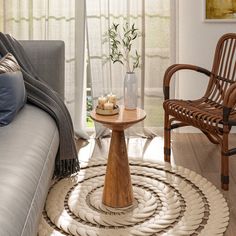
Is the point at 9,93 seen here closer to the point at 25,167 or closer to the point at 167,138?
the point at 25,167

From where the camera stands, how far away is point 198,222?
2.07 meters

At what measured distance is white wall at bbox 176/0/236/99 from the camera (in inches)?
134

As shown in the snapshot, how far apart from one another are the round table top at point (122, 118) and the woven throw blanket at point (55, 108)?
24cm

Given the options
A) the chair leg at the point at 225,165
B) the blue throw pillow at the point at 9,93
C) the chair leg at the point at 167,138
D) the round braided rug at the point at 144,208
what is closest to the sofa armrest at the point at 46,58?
the blue throw pillow at the point at 9,93

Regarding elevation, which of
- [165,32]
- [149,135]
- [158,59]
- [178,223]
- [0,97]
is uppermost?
[165,32]

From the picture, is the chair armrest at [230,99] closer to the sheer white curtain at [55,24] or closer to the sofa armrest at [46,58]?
the sofa armrest at [46,58]

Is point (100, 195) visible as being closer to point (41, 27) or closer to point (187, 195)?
point (187, 195)

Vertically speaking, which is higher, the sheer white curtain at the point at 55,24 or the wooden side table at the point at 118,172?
the sheer white curtain at the point at 55,24

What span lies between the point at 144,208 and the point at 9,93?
0.94 meters

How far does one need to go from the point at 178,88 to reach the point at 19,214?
2375 mm

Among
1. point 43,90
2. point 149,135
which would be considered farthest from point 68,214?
point 149,135

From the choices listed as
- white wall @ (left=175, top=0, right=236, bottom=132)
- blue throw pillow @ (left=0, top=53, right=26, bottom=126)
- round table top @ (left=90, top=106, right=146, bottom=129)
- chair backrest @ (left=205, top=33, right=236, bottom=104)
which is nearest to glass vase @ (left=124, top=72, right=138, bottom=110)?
round table top @ (left=90, top=106, right=146, bottom=129)

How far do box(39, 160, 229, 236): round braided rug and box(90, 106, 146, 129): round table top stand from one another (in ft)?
1.52

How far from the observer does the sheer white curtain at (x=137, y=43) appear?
3.35 metres
